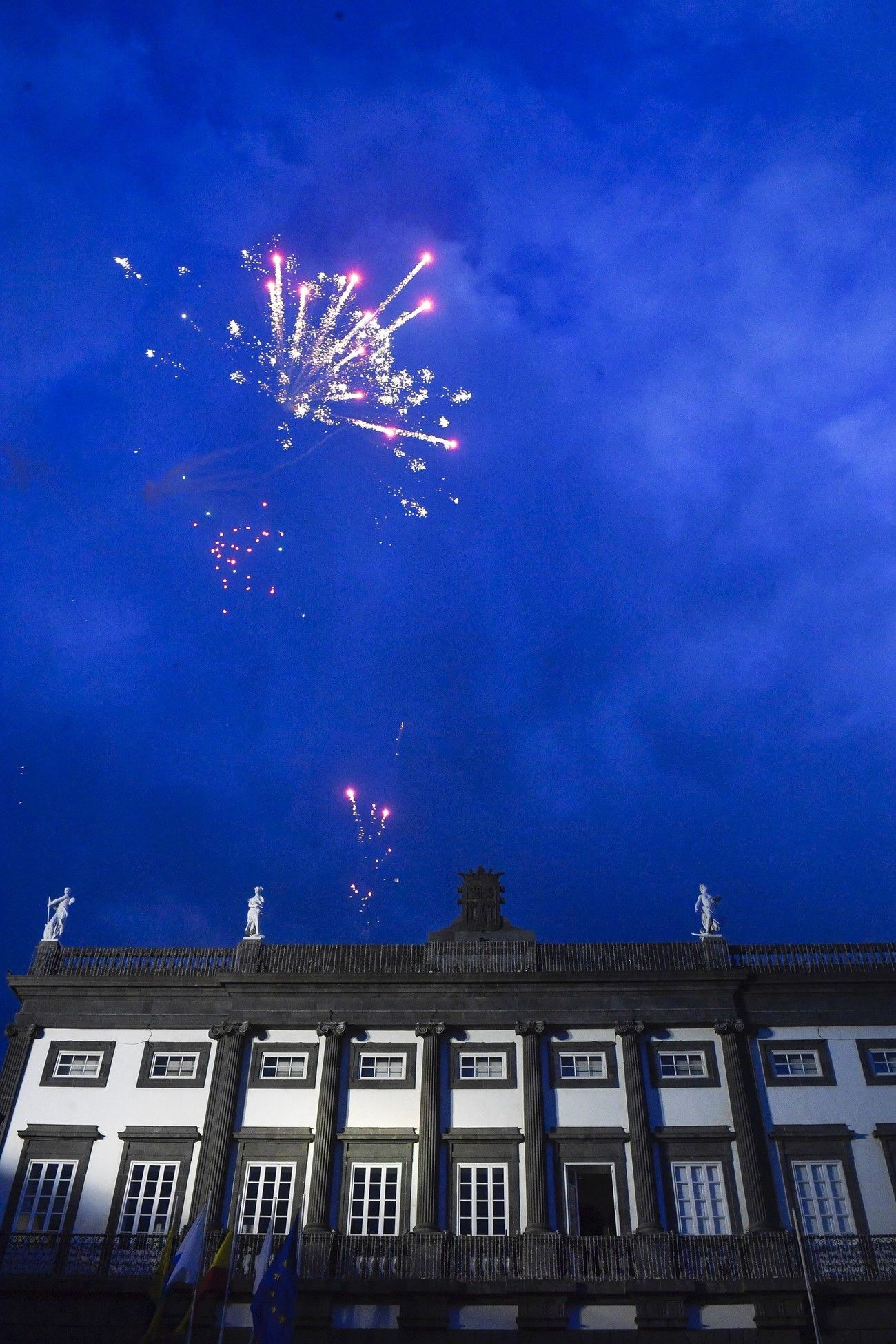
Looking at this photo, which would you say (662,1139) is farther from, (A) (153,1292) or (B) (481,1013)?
(A) (153,1292)

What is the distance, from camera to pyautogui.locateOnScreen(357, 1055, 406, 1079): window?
3272cm

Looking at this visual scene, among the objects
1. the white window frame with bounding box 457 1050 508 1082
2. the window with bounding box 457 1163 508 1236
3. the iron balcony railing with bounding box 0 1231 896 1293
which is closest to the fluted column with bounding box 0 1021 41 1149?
the iron balcony railing with bounding box 0 1231 896 1293

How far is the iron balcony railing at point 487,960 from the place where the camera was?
3412cm

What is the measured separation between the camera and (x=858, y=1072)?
3228 centimetres

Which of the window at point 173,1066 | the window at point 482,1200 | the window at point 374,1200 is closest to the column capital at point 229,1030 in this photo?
the window at point 173,1066

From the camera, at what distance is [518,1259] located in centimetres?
2883

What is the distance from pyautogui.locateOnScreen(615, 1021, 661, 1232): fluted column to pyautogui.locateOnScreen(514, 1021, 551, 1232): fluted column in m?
2.68

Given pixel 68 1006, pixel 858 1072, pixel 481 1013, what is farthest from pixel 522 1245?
pixel 68 1006

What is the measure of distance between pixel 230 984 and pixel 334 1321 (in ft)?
34.7

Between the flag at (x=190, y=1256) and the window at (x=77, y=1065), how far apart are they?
776 cm

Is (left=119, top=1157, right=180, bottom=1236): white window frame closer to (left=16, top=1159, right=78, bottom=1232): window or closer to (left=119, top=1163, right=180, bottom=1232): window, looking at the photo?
(left=119, top=1163, right=180, bottom=1232): window

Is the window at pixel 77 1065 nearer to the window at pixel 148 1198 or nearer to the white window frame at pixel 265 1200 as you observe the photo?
the window at pixel 148 1198

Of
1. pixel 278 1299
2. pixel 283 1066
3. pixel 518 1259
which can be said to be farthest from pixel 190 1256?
pixel 518 1259

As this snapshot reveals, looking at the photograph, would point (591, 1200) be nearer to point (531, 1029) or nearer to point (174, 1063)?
point (531, 1029)
